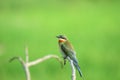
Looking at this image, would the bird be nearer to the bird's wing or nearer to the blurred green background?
the bird's wing

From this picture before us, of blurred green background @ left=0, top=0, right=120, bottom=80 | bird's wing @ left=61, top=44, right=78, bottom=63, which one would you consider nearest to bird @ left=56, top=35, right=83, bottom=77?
bird's wing @ left=61, top=44, right=78, bottom=63

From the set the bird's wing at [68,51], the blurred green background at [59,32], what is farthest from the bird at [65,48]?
the blurred green background at [59,32]

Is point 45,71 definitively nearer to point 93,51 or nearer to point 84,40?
point 93,51

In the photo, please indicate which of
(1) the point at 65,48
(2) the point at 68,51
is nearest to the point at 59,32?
(1) the point at 65,48

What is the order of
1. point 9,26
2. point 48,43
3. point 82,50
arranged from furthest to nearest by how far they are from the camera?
point 9,26
point 48,43
point 82,50

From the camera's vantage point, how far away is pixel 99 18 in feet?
51.5

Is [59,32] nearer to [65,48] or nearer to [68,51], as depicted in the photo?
[65,48]

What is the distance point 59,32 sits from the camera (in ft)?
42.8

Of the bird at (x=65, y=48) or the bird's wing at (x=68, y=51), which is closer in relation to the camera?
the bird's wing at (x=68, y=51)

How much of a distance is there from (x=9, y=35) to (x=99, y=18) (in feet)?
10.9

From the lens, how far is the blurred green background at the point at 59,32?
10.4 m

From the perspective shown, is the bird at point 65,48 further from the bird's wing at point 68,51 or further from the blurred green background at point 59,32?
the blurred green background at point 59,32

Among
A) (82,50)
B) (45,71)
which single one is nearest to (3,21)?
(82,50)

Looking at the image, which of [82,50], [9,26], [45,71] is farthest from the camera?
[9,26]
